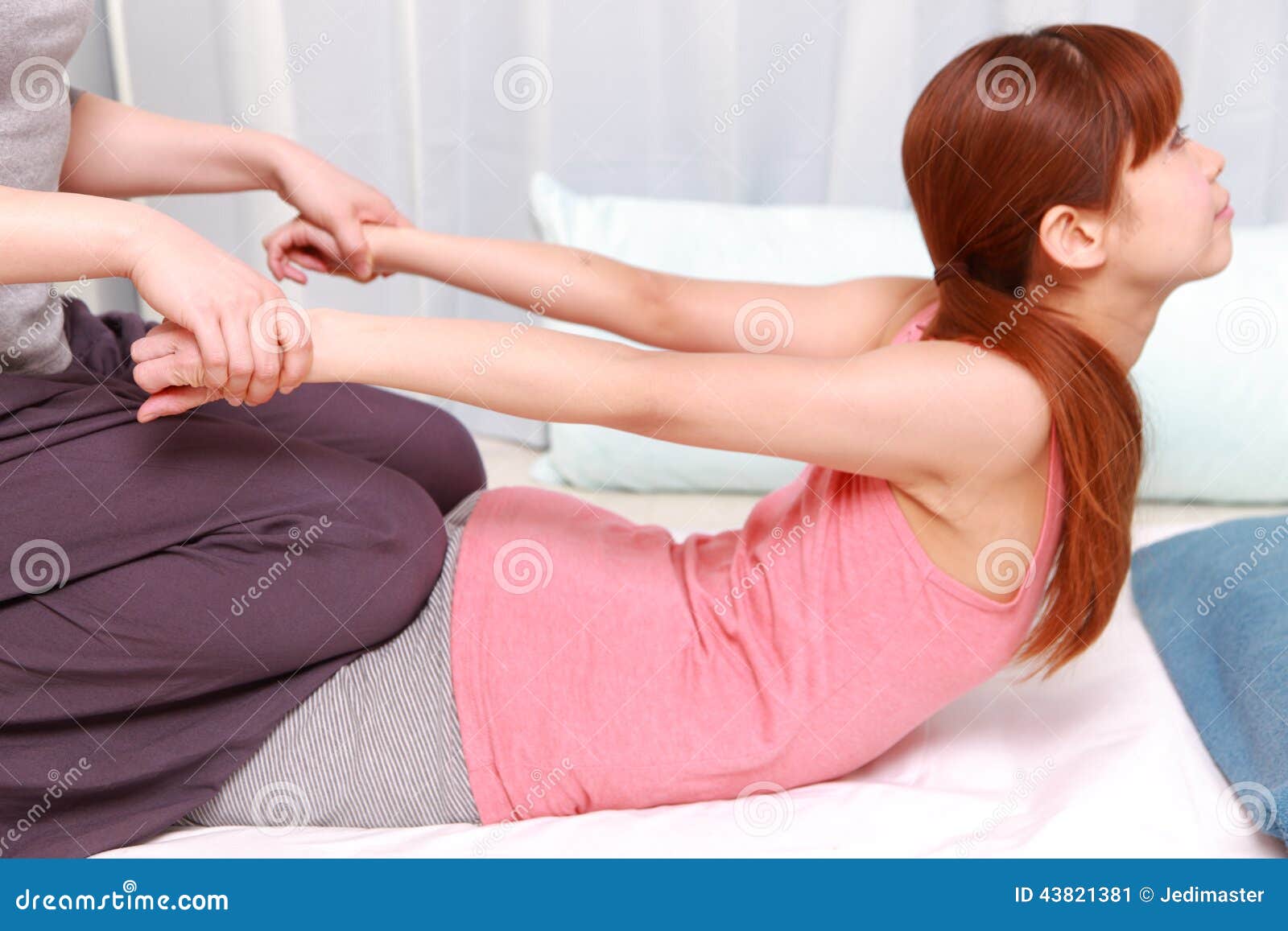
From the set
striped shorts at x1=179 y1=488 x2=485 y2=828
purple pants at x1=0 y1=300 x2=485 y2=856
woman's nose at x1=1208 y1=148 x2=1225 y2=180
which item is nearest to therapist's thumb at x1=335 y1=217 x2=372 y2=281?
purple pants at x1=0 y1=300 x2=485 y2=856

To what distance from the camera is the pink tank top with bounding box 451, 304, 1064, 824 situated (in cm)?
92

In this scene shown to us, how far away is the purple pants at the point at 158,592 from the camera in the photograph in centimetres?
84

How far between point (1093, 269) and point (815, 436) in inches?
10.3

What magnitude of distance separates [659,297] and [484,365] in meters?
0.32

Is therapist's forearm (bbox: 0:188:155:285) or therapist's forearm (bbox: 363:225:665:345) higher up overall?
therapist's forearm (bbox: 0:188:155:285)

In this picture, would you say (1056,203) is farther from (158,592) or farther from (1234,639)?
(158,592)

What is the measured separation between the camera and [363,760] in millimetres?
922

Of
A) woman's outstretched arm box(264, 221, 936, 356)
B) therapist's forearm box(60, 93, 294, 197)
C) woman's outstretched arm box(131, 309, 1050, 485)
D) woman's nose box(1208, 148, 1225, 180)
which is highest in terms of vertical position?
woman's nose box(1208, 148, 1225, 180)

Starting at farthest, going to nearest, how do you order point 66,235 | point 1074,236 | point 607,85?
point 607,85 < point 1074,236 < point 66,235

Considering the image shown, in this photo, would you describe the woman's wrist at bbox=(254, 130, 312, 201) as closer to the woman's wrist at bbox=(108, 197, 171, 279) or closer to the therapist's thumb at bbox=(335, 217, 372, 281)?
the therapist's thumb at bbox=(335, 217, 372, 281)

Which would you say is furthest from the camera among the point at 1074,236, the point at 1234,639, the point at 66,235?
the point at 1234,639

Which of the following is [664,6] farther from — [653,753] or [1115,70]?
[653,753]

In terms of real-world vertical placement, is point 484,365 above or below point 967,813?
above

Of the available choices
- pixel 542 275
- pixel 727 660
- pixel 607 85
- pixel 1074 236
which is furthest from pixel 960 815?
pixel 607 85
